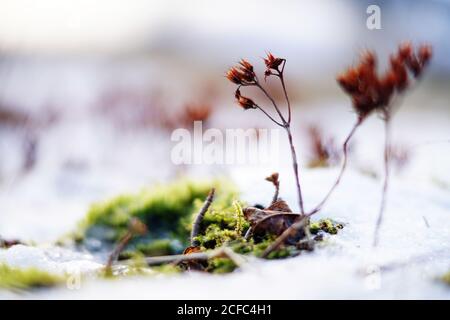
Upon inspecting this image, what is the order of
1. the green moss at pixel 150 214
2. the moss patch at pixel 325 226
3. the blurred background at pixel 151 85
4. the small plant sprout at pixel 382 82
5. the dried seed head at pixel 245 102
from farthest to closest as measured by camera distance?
the blurred background at pixel 151 85 → the green moss at pixel 150 214 → the moss patch at pixel 325 226 → the dried seed head at pixel 245 102 → the small plant sprout at pixel 382 82

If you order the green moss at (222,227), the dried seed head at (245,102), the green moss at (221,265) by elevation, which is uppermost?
the dried seed head at (245,102)

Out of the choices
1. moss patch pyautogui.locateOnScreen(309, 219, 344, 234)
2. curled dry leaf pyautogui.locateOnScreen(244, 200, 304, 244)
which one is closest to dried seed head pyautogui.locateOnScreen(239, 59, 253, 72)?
curled dry leaf pyautogui.locateOnScreen(244, 200, 304, 244)

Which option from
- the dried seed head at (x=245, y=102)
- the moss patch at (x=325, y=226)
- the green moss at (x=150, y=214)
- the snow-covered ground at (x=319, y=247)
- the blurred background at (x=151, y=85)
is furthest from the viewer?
the blurred background at (x=151, y=85)

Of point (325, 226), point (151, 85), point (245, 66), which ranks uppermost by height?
point (151, 85)

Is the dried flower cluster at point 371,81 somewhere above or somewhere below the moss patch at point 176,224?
above

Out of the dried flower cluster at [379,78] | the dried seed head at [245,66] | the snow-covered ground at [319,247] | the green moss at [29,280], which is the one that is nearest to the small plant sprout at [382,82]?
the dried flower cluster at [379,78]

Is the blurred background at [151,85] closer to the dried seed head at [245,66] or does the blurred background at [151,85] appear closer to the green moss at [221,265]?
the dried seed head at [245,66]

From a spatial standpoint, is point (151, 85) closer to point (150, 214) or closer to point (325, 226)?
point (150, 214)

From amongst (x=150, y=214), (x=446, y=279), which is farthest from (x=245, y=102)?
(x=150, y=214)

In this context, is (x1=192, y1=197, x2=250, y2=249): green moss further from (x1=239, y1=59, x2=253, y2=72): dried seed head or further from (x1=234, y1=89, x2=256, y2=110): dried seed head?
(x1=239, y1=59, x2=253, y2=72): dried seed head
